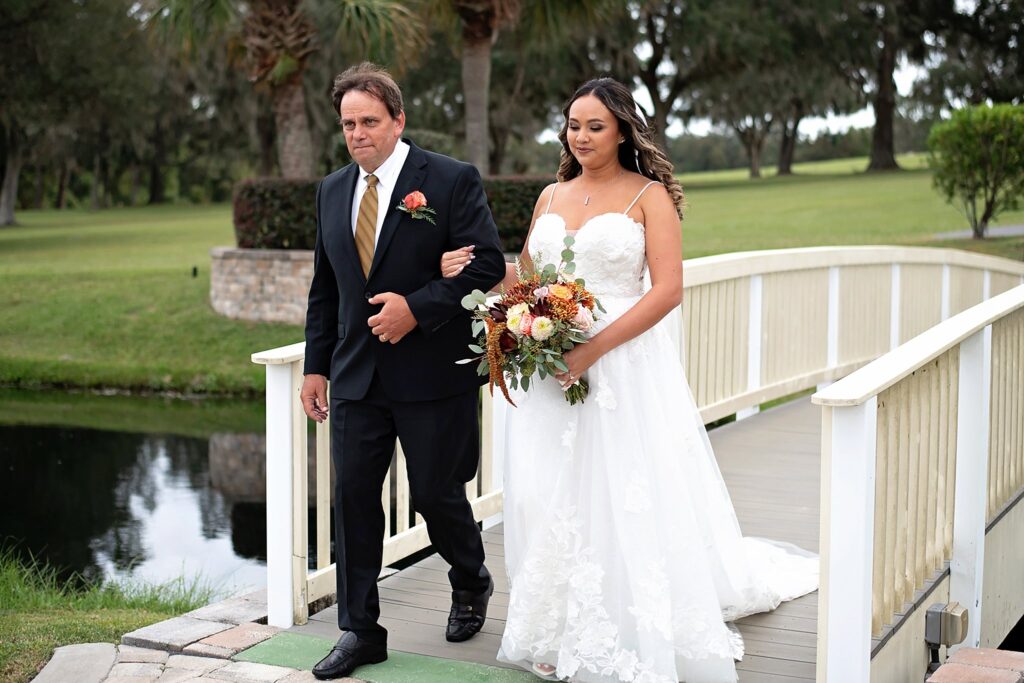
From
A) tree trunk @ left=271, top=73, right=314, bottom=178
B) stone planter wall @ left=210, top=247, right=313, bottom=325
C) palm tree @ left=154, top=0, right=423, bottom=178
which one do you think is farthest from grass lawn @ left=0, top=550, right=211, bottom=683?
tree trunk @ left=271, top=73, right=314, bottom=178

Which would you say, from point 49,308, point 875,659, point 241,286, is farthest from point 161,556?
point 49,308

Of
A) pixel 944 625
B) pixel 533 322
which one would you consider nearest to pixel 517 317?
pixel 533 322

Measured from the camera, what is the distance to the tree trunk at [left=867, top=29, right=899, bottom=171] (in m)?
43.3

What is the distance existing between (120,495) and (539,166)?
5313 centimetres

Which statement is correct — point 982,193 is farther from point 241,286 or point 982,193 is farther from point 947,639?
point 947,639

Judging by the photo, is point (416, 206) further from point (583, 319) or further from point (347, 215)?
point (583, 319)

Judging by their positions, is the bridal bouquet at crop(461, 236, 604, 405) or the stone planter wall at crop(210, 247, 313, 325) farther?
the stone planter wall at crop(210, 247, 313, 325)

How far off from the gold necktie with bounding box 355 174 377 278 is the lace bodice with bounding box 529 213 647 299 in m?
0.56

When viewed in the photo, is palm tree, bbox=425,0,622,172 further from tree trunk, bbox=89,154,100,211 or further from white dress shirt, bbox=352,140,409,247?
tree trunk, bbox=89,154,100,211

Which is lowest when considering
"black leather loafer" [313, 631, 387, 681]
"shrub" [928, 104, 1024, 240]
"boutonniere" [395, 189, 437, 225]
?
"black leather loafer" [313, 631, 387, 681]

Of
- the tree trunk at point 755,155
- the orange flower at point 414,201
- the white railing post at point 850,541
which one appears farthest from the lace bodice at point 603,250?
the tree trunk at point 755,155

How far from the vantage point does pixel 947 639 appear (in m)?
4.49

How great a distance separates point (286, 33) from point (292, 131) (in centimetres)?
179

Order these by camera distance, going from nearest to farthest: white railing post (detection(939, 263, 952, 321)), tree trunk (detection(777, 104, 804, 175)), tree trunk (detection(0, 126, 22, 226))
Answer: white railing post (detection(939, 263, 952, 321)) < tree trunk (detection(0, 126, 22, 226)) < tree trunk (detection(777, 104, 804, 175))
